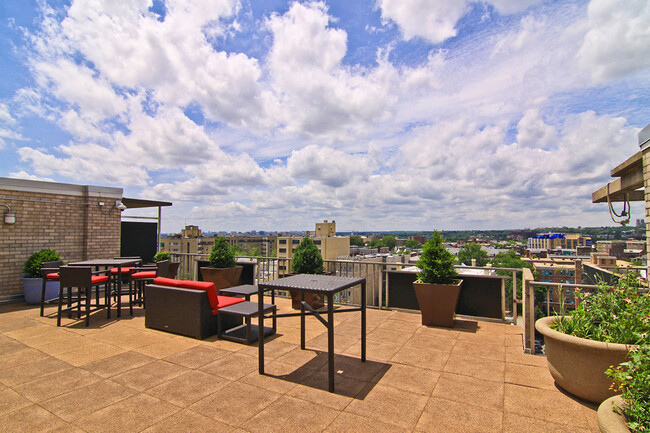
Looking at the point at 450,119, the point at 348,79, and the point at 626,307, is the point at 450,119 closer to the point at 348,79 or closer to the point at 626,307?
the point at 348,79

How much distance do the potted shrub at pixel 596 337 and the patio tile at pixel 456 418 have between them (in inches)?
28.3

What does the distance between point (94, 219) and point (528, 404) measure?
9.31 m

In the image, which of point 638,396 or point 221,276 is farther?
point 221,276

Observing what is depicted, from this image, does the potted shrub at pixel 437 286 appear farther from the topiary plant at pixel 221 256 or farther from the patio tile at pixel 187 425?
the topiary plant at pixel 221 256

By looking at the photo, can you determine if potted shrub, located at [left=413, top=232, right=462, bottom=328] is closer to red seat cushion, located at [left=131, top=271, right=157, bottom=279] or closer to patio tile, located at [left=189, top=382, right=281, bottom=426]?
patio tile, located at [left=189, top=382, right=281, bottom=426]

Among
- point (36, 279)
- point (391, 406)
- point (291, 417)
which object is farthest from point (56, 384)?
point (36, 279)

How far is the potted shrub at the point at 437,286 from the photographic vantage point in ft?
14.9

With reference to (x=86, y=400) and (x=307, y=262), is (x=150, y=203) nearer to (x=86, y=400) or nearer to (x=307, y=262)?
(x=307, y=262)

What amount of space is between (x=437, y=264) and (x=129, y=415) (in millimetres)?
4025

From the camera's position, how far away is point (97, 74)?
721 centimetres

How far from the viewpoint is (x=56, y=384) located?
2756 millimetres

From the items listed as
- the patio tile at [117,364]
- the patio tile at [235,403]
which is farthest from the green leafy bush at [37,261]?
the patio tile at [235,403]

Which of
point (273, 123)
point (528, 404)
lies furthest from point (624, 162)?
point (273, 123)

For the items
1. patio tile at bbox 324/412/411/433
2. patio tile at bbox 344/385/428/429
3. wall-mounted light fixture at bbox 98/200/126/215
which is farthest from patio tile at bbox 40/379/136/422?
wall-mounted light fixture at bbox 98/200/126/215
